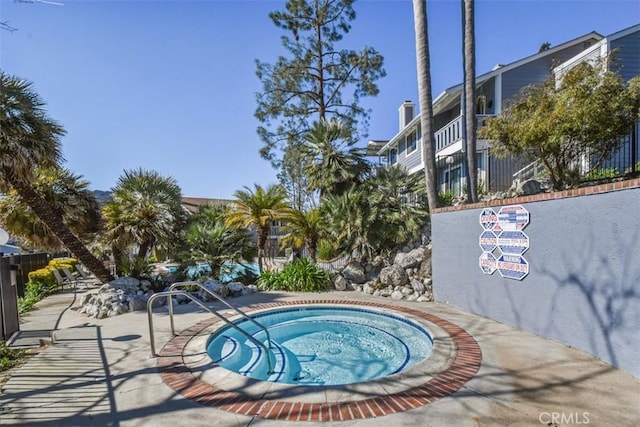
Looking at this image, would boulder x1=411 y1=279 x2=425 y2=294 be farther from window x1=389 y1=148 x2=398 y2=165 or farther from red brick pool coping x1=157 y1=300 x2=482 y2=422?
window x1=389 y1=148 x2=398 y2=165

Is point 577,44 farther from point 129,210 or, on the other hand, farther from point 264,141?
point 129,210

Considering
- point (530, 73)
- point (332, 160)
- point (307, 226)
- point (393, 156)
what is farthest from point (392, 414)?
point (393, 156)

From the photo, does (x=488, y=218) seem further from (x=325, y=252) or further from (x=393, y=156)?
(x=393, y=156)

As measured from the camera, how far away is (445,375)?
4086mm

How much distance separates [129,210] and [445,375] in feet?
34.1

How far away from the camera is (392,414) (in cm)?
326

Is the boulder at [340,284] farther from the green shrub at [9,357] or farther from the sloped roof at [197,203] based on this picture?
the green shrub at [9,357]

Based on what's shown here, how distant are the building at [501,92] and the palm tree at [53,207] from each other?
40.0 feet

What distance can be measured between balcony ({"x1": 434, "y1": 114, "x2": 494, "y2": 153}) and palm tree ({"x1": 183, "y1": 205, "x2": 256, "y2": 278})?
1056 centimetres

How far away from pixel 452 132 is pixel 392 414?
1438 cm

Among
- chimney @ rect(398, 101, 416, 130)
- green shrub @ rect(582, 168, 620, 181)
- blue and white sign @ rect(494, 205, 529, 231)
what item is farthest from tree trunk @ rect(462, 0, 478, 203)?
chimney @ rect(398, 101, 416, 130)

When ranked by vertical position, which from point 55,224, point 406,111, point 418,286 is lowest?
point 418,286

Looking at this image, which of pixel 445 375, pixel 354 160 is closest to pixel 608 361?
pixel 445 375

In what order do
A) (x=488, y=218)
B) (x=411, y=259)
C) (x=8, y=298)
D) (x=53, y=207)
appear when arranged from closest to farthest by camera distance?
(x=8, y=298) → (x=488, y=218) → (x=411, y=259) → (x=53, y=207)
